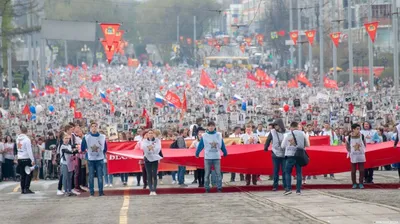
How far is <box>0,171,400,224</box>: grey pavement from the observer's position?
1808cm

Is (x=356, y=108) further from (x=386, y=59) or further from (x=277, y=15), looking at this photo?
(x=277, y=15)

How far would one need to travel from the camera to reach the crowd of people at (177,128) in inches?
987

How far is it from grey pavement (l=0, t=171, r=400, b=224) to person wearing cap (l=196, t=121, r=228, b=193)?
97 centimetres

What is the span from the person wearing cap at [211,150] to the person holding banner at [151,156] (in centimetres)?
88

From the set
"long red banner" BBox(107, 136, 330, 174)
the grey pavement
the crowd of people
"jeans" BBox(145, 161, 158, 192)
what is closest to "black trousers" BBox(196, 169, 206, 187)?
the crowd of people

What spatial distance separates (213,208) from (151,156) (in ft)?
16.8

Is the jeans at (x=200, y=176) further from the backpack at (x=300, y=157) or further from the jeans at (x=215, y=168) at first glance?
the backpack at (x=300, y=157)

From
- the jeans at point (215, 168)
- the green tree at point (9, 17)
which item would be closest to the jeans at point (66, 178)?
the jeans at point (215, 168)

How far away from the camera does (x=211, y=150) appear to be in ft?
82.2

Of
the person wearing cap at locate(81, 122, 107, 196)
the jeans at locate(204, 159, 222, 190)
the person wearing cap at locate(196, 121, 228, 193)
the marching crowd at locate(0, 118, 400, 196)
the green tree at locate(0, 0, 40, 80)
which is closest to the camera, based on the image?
the marching crowd at locate(0, 118, 400, 196)

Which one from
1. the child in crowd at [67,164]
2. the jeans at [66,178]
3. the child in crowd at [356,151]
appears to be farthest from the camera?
the jeans at [66,178]

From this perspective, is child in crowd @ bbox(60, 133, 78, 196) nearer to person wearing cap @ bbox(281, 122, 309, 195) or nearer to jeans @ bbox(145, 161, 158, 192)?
jeans @ bbox(145, 161, 158, 192)

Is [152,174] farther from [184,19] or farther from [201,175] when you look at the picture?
[184,19]

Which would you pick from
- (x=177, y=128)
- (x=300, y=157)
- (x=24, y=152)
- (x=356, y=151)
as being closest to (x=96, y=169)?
(x=24, y=152)
